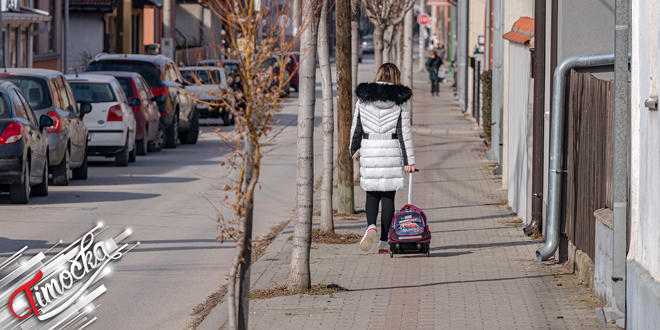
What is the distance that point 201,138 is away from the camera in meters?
24.8

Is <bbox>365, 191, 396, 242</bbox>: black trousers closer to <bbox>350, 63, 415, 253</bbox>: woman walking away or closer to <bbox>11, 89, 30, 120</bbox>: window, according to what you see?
<bbox>350, 63, 415, 253</bbox>: woman walking away

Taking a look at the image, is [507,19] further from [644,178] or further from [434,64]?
[434,64]

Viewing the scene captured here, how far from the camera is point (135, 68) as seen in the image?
22141mm

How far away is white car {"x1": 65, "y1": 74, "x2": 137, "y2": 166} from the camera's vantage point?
690 inches

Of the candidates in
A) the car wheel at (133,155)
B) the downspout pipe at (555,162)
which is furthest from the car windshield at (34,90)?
the downspout pipe at (555,162)

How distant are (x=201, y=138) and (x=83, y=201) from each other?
11584 millimetres

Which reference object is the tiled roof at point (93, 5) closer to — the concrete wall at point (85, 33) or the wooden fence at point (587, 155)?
the concrete wall at point (85, 33)

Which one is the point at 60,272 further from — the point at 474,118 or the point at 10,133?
the point at 474,118

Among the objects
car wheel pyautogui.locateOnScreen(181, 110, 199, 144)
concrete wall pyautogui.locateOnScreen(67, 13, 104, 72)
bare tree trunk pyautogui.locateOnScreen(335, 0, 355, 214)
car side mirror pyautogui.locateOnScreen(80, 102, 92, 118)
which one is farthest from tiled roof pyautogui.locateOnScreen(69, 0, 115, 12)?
bare tree trunk pyautogui.locateOnScreen(335, 0, 355, 214)

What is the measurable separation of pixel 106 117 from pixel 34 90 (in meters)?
2.61

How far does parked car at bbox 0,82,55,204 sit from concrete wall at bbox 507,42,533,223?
→ 5946mm

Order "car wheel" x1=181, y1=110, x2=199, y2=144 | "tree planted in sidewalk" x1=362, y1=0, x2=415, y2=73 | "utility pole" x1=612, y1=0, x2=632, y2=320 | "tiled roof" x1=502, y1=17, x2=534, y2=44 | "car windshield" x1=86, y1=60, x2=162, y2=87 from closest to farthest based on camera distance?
"utility pole" x1=612, y1=0, x2=632, y2=320 → "tiled roof" x1=502, y1=17, x2=534, y2=44 → "tree planted in sidewalk" x1=362, y1=0, x2=415, y2=73 → "car windshield" x1=86, y1=60, x2=162, y2=87 → "car wheel" x1=181, y1=110, x2=199, y2=144

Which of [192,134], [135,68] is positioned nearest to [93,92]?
[135,68]

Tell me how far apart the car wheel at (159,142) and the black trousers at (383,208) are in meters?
12.2
